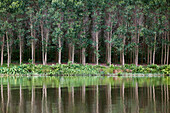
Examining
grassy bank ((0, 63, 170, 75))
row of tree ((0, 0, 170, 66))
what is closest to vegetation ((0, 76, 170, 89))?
grassy bank ((0, 63, 170, 75))

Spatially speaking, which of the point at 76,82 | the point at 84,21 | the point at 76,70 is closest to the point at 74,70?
the point at 76,70

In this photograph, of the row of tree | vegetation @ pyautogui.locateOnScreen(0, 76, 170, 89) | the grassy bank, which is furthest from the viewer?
the row of tree

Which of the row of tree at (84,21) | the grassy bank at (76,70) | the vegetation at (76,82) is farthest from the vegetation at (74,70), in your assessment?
the vegetation at (76,82)

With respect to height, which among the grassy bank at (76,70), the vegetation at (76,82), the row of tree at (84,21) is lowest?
the vegetation at (76,82)

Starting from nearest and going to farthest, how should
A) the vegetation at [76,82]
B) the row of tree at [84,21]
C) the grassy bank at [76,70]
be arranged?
the vegetation at [76,82]
the grassy bank at [76,70]
the row of tree at [84,21]

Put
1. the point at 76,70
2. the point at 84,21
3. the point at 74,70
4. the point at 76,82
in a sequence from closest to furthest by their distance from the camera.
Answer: the point at 76,82
the point at 74,70
the point at 76,70
the point at 84,21

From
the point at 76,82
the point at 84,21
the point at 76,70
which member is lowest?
the point at 76,82

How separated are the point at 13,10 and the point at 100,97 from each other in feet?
104

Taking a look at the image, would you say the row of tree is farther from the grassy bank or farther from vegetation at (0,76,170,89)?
vegetation at (0,76,170,89)

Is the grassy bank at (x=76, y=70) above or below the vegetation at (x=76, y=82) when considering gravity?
above

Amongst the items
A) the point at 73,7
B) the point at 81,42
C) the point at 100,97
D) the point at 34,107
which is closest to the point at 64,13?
the point at 73,7

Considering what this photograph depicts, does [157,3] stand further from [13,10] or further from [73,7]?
[13,10]

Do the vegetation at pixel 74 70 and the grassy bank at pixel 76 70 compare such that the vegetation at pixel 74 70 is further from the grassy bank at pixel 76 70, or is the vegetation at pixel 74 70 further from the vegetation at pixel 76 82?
the vegetation at pixel 76 82

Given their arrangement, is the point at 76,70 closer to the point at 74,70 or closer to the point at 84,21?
the point at 74,70
